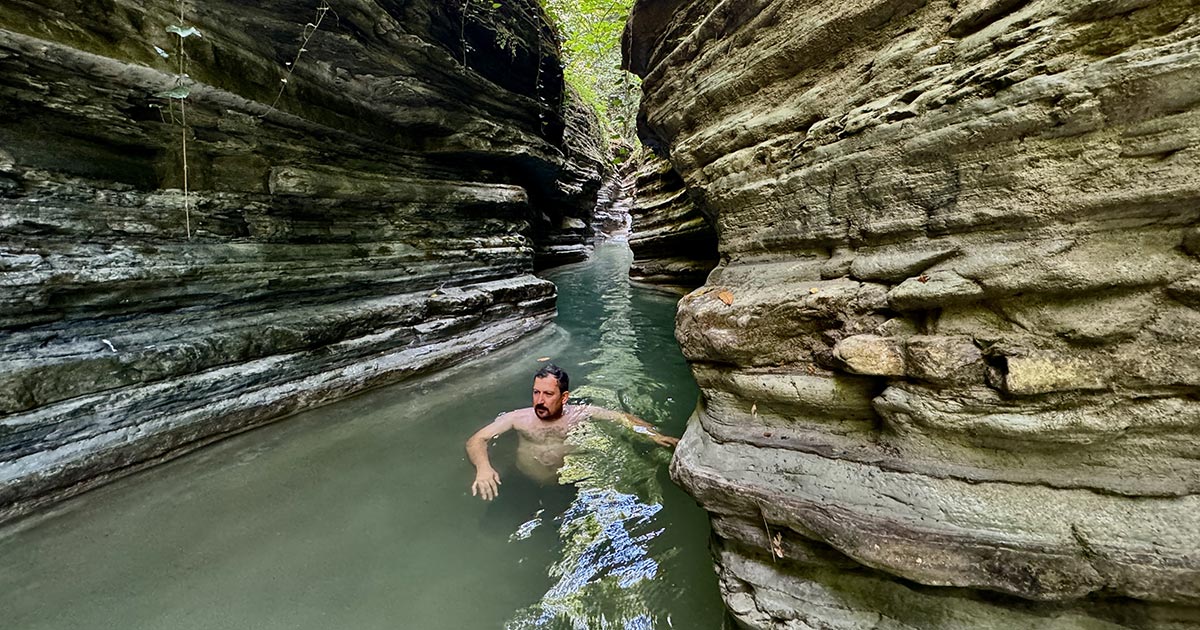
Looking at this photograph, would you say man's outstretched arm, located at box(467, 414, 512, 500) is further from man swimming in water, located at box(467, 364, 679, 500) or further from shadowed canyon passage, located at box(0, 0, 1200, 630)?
shadowed canyon passage, located at box(0, 0, 1200, 630)

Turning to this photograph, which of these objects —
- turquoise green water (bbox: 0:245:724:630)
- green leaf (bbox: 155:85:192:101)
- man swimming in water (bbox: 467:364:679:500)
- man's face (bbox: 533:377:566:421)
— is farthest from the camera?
man's face (bbox: 533:377:566:421)

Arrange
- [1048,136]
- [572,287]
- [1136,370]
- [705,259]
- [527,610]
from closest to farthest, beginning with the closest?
1. [1136,370]
2. [1048,136]
3. [527,610]
4. [705,259]
5. [572,287]

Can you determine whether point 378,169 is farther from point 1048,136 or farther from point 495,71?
point 1048,136

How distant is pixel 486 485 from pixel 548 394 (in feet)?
2.95

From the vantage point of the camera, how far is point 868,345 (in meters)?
1.95

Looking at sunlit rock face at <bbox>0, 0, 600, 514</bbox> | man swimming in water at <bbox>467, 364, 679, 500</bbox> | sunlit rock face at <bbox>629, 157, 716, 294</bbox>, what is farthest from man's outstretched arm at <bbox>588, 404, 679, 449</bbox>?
sunlit rock face at <bbox>629, 157, 716, 294</bbox>

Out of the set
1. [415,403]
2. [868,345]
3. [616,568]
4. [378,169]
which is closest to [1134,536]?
[868,345]

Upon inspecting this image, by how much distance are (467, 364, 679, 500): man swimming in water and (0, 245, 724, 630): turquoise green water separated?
14 centimetres

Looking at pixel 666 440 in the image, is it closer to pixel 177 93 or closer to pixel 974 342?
pixel 974 342

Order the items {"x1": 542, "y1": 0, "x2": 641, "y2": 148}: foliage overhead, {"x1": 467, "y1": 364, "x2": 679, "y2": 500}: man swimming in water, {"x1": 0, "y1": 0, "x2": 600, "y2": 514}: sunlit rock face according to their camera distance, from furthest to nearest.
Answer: {"x1": 542, "y1": 0, "x2": 641, "y2": 148}: foliage overhead → {"x1": 467, "y1": 364, "x2": 679, "y2": 500}: man swimming in water → {"x1": 0, "y1": 0, "x2": 600, "y2": 514}: sunlit rock face

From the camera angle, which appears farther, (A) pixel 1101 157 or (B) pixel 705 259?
(B) pixel 705 259

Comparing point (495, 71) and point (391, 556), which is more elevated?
point (495, 71)

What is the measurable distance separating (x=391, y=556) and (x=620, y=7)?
8518 millimetres

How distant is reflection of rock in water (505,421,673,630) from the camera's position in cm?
230
